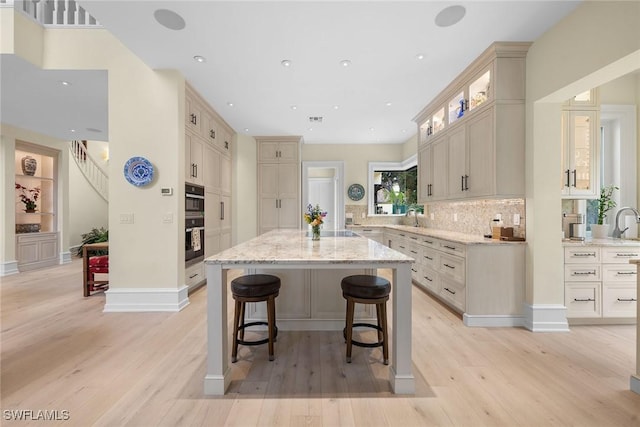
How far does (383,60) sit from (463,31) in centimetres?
82

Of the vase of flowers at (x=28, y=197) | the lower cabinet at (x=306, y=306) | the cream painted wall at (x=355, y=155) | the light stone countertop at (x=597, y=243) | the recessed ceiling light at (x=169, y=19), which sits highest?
the recessed ceiling light at (x=169, y=19)

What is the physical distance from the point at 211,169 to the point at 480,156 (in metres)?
4.05

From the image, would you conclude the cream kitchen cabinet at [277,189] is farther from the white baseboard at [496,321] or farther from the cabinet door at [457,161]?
the white baseboard at [496,321]

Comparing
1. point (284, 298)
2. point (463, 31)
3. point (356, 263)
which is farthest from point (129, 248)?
point (463, 31)

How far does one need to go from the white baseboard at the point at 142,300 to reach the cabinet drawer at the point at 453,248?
3340 millimetres

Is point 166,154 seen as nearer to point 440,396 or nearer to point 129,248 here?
point 129,248

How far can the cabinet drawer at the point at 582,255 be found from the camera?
9.73ft

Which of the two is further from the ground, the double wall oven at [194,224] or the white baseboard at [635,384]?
the double wall oven at [194,224]

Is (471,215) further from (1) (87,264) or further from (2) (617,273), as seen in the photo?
(1) (87,264)

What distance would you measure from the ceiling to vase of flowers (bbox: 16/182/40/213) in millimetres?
1964

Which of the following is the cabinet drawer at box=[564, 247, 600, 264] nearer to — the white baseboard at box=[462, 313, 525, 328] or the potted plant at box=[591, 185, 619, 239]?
the potted plant at box=[591, 185, 619, 239]

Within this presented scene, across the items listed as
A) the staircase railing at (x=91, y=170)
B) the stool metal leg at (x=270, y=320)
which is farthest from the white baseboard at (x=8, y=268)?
the stool metal leg at (x=270, y=320)

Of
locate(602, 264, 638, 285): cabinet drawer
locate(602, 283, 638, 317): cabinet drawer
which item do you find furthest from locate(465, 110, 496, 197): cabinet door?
locate(602, 283, 638, 317): cabinet drawer

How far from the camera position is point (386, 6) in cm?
243
